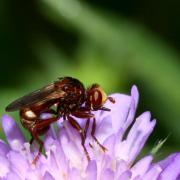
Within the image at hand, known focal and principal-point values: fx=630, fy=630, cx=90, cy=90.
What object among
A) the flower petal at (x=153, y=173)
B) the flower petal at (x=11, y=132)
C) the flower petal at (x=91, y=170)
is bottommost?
the flower petal at (x=11, y=132)

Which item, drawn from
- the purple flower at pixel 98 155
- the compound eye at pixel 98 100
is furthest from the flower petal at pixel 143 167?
the compound eye at pixel 98 100

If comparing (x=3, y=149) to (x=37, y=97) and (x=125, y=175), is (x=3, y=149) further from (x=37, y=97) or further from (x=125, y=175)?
(x=125, y=175)


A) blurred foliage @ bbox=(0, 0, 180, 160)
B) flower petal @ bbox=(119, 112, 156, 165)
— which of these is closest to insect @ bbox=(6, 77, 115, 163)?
flower petal @ bbox=(119, 112, 156, 165)

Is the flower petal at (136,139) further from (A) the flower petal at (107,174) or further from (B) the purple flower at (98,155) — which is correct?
(A) the flower petal at (107,174)

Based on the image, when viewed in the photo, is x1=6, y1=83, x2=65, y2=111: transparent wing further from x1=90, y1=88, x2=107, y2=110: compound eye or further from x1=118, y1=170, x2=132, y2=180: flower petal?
x1=118, y1=170, x2=132, y2=180: flower petal

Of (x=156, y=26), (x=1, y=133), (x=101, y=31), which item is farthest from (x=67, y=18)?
(x=1, y=133)

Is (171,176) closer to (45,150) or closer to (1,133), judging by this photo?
(45,150)

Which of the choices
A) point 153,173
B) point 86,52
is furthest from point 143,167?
point 86,52
